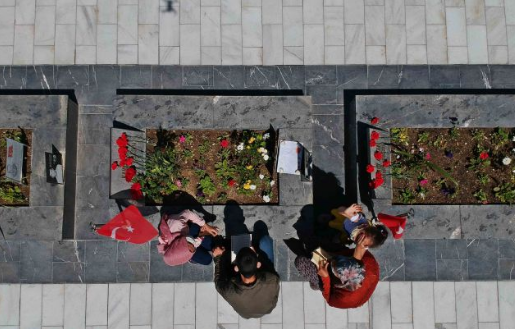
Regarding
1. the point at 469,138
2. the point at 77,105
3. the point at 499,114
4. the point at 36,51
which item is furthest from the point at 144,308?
the point at 499,114

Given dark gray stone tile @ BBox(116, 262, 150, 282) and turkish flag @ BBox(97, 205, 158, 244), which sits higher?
turkish flag @ BBox(97, 205, 158, 244)

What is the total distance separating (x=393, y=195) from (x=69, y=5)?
7073 mm

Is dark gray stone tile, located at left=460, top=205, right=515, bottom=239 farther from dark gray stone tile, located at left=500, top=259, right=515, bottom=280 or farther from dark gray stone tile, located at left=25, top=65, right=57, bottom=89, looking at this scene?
dark gray stone tile, located at left=25, top=65, right=57, bottom=89

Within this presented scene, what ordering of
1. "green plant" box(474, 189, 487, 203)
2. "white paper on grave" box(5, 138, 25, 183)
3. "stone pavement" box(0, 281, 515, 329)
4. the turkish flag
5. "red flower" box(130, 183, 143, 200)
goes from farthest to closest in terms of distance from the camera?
"stone pavement" box(0, 281, 515, 329) < "green plant" box(474, 189, 487, 203) < "red flower" box(130, 183, 143, 200) < "white paper on grave" box(5, 138, 25, 183) < the turkish flag

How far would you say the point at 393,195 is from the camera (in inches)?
304

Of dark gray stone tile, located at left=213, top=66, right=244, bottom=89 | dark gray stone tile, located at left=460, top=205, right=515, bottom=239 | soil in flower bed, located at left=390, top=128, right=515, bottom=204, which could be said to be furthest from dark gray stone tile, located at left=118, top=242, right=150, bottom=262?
dark gray stone tile, located at left=460, top=205, right=515, bottom=239

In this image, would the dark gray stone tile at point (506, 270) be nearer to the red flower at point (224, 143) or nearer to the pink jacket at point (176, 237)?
the red flower at point (224, 143)

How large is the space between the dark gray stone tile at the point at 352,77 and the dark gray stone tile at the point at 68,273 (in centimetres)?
589

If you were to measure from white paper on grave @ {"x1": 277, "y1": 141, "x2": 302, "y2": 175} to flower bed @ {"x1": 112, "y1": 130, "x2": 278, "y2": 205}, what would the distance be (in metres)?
0.25

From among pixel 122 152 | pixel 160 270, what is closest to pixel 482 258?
pixel 160 270

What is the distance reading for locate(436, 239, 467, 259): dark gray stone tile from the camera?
7930 millimetres

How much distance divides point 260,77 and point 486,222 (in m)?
4.82

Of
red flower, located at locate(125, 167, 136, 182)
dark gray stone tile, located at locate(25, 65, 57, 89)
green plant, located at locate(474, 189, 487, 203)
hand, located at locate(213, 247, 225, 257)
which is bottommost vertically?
hand, located at locate(213, 247, 225, 257)

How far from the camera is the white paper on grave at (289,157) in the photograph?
751cm
